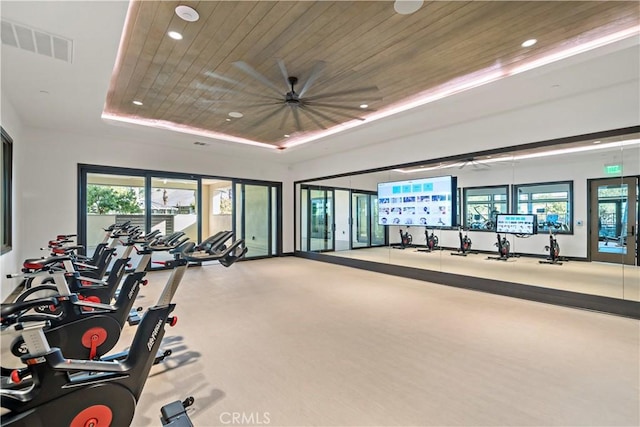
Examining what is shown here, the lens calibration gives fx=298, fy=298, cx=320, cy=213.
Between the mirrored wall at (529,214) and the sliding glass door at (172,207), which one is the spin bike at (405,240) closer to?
the mirrored wall at (529,214)

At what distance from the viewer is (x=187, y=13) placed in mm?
2832

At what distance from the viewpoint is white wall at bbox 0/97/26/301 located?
433cm

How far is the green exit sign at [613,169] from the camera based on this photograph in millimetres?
4357

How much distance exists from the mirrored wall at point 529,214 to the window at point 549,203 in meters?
0.01

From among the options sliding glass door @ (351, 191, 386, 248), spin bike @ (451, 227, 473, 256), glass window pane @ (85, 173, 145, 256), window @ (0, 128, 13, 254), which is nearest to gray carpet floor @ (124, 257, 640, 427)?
spin bike @ (451, 227, 473, 256)

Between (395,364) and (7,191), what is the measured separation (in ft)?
20.7

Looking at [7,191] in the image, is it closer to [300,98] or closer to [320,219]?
[300,98]

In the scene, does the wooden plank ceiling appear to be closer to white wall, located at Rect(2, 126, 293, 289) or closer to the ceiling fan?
the ceiling fan

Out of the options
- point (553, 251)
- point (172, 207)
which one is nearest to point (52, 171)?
point (172, 207)

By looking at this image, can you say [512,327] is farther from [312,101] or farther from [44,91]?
[44,91]

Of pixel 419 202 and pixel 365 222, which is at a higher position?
pixel 419 202

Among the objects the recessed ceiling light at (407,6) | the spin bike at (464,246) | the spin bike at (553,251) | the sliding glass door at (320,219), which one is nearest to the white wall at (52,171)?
the sliding glass door at (320,219)

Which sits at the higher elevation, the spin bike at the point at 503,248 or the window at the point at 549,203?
the window at the point at 549,203

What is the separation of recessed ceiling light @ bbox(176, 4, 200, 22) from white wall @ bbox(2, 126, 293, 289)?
4467 mm
